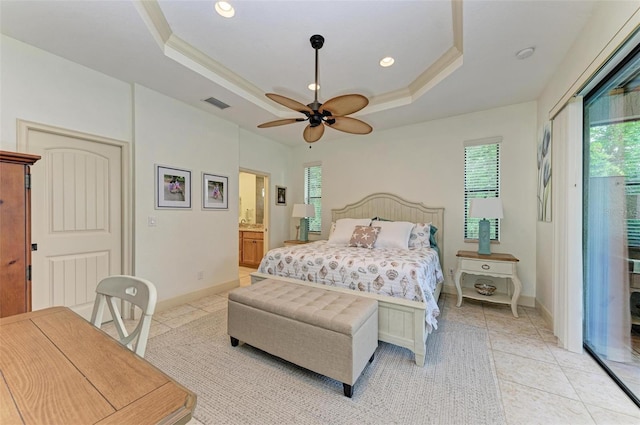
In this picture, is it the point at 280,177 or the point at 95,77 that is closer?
the point at 95,77

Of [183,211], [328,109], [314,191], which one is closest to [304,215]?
[314,191]

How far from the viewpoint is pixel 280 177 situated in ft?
17.7

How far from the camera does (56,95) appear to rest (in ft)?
8.08

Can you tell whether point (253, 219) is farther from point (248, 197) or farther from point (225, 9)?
point (225, 9)

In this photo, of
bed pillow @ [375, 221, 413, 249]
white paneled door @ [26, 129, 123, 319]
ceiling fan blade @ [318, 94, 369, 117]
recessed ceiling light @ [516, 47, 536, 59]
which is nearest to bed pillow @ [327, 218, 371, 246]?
bed pillow @ [375, 221, 413, 249]

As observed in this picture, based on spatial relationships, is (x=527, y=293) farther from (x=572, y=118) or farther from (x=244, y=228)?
(x=244, y=228)

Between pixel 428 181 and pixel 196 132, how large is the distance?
3594mm

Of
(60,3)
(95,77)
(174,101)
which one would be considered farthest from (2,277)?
(174,101)

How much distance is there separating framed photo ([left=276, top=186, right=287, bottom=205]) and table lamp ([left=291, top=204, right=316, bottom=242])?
0.56m

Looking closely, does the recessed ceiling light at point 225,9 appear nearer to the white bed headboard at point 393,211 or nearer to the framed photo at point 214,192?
the framed photo at point 214,192

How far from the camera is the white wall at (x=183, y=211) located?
3.06 meters

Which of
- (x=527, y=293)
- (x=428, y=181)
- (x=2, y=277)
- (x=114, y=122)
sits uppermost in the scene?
(x=114, y=122)

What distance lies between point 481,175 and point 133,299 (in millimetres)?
4194

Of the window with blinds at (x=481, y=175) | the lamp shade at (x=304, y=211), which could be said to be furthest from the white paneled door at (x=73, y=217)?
the window with blinds at (x=481, y=175)
